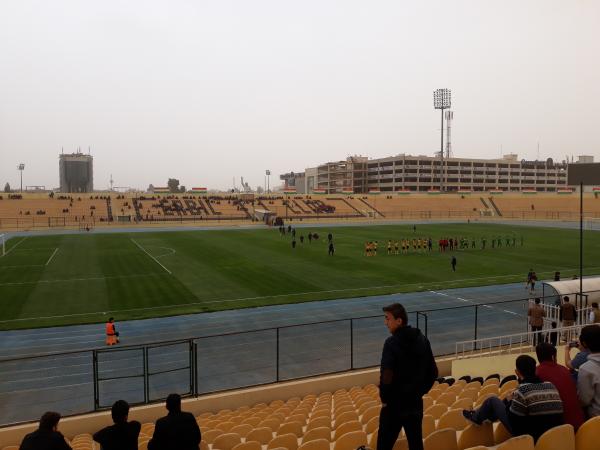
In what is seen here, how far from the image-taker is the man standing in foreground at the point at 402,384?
4.55 m

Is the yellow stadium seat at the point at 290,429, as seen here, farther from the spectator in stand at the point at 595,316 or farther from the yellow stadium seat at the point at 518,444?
the spectator in stand at the point at 595,316

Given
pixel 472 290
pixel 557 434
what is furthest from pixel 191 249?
pixel 557 434

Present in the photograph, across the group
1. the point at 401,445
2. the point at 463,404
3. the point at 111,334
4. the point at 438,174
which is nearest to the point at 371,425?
the point at 463,404

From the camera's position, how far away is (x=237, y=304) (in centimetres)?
2302

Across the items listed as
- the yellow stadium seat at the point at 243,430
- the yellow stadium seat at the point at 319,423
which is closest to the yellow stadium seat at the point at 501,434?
the yellow stadium seat at the point at 319,423

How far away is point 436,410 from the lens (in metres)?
6.79

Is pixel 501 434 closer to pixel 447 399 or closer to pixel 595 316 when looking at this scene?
pixel 447 399

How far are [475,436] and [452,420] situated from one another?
44.3 inches

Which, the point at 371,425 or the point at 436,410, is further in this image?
the point at 436,410

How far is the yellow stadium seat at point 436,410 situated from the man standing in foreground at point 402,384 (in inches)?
89.4

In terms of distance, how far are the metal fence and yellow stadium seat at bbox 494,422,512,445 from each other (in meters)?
6.75

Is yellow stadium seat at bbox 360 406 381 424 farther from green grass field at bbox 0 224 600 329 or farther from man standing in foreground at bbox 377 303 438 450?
green grass field at bbox 0 224 600 329

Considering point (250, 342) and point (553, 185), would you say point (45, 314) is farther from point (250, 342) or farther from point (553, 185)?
point (553, 185)

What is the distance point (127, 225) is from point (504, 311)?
63342 mm
